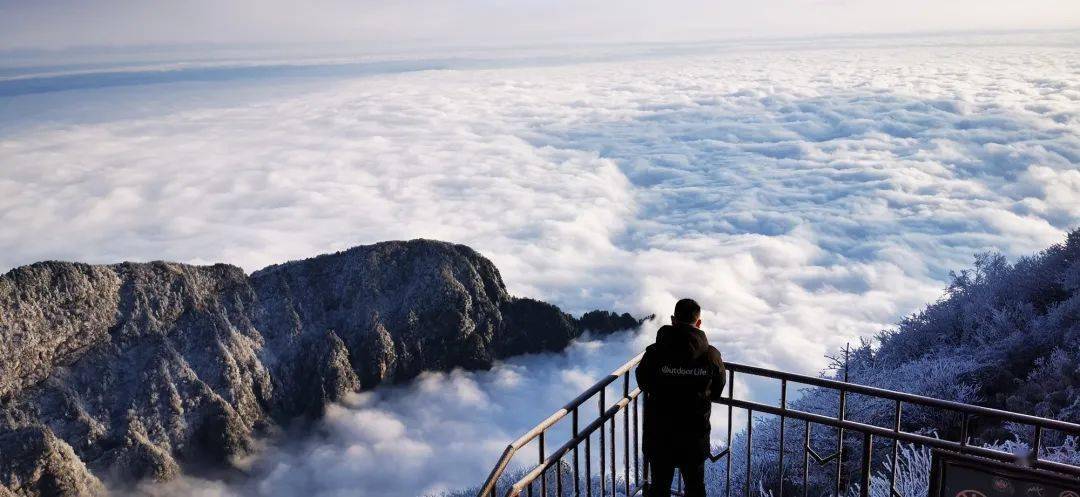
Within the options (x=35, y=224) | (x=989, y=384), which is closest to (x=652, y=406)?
(x=989, y=384)

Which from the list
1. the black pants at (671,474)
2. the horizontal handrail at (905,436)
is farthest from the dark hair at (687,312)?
the horizontal handrail at (905,436)

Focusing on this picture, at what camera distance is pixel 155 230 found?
169 meters

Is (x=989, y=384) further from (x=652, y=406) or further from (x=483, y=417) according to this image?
(x=483, y=417)

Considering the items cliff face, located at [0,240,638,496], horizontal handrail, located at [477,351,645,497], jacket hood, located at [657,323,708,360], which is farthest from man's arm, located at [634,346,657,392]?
cliff face, located at [0,240,638,496]

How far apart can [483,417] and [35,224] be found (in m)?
154

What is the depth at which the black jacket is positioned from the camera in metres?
4.68

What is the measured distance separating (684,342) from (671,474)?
1024 millimetres

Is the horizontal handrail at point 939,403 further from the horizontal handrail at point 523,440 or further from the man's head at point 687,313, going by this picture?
the horizontal handrail at point 523,440

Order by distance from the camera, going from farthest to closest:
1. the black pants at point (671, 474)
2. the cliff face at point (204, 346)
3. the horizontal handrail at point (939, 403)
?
the cliff face at point (204, 346) → the black pants at point (671, 474) → the horizontal handrail at point (939, 403)

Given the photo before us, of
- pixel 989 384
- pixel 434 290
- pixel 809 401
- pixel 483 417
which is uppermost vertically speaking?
pixel 989 384

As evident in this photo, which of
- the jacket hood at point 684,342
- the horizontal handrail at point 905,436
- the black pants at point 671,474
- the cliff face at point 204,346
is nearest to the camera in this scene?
the horizontal handrail at point 905,436

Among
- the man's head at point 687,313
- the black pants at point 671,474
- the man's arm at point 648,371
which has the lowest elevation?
the black pants at point 671,474

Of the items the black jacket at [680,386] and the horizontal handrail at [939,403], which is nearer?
the horizontal handrail at [939,403]

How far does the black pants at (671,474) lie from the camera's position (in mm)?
5027
